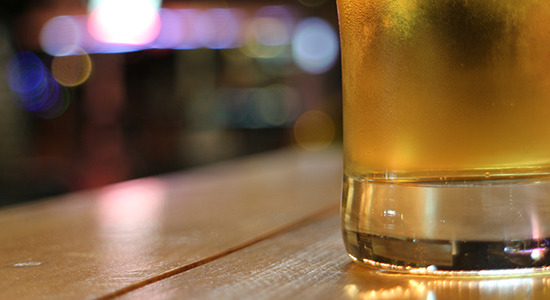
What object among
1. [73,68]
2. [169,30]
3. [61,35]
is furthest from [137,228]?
[73,68]

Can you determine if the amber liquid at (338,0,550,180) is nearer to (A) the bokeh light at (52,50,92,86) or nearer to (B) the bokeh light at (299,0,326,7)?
(B) the bokeh light at (299,0,326,7)

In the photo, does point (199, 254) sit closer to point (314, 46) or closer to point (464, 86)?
point (464, 86)

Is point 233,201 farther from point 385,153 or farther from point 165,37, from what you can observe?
point 165,37

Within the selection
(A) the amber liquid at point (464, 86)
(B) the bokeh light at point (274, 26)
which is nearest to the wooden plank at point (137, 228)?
(A) the amber liquid at point (464, 86)

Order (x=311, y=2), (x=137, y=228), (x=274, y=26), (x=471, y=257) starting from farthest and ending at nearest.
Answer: (x=274, y=26) < (x=311, y=2) < (x=137, y=228) < (x=471, y=257)

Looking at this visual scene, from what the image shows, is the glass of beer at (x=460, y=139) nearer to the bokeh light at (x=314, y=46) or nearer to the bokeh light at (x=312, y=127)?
the bokeh light at (x=312, y=127)

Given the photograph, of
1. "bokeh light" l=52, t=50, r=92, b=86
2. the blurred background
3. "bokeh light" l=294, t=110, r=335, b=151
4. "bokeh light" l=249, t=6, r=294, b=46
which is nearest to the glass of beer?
"bokeh light" l=294, t=110, r=335, b=151

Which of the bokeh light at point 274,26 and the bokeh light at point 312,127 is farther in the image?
the bokeh light at point 274,26
